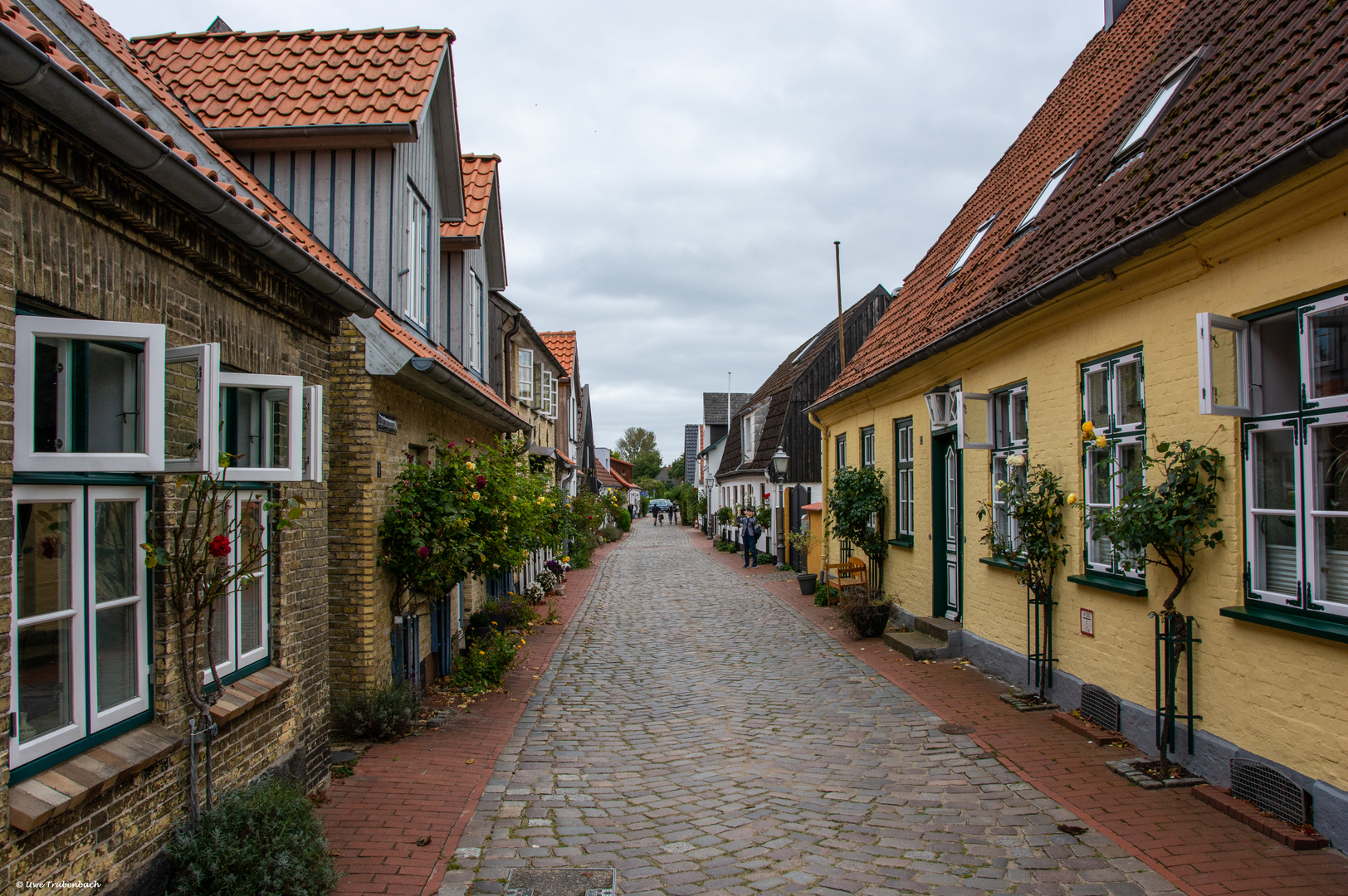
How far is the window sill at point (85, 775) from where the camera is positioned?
2809mm

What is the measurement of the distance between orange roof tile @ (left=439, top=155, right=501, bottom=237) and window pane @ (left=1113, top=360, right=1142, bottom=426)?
791 cm

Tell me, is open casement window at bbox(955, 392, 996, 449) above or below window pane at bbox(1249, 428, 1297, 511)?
above

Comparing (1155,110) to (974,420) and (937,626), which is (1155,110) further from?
(937,626)

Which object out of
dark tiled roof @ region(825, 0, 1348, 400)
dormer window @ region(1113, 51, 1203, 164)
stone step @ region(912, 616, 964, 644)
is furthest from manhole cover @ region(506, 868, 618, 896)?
dormer window @ region(1113, 51, 1203, 164)

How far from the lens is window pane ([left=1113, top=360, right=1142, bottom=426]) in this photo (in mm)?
6461

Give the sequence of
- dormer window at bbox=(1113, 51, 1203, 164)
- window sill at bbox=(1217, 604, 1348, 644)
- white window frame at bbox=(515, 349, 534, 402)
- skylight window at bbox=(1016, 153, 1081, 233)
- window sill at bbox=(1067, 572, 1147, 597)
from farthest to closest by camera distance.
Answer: white window frame at bbox=(515, 349, 534, 402)
skylight window at bbox=(1016, 153, 1081, 233)
dormer window at bbox=(1113, 51, 1203, 164)
window sill at bbox=(1067, 572, 1147, 597)
window sill at bbox=(1217, 604, 1348, 644)

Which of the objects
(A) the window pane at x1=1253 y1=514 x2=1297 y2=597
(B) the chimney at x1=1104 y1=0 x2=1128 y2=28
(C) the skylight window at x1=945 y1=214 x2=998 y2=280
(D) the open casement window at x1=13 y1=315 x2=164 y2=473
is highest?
(B) the chimney at x1=1104 y1=0 x2=1128 y2=28

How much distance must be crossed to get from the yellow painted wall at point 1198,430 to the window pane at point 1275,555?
0.36 ft

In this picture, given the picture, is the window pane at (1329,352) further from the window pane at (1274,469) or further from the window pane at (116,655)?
the window pane at (116,655)

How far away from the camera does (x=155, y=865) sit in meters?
3.60

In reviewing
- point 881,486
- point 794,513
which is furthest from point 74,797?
point 794,513

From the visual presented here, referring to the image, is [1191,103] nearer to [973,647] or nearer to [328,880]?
[973,647]

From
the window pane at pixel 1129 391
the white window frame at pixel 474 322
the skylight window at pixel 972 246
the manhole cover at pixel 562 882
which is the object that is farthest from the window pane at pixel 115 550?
the skylight window at pixel 972 246

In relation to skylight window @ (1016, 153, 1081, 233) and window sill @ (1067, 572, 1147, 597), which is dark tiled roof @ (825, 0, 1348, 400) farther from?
window sill @ (1067, 572, 1147, 597)
